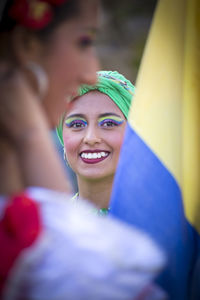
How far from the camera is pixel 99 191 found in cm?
167

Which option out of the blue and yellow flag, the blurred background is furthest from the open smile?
the blurred background

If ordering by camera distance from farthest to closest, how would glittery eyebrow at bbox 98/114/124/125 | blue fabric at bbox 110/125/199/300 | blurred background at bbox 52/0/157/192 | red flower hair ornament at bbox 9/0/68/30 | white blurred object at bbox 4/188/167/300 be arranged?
blurred background at bbox 52/0/157/192, glittery eyebrow at bbox 98/114/124/125, blue fabric at bbox 110/125/199/300, red flower hair ornament at bbox 9/0/68/30, white blurred object at bbox 4/188/167/300

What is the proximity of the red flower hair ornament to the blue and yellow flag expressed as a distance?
0.36 m

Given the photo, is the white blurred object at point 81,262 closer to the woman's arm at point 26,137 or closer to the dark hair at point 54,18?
the woman's arm at point 26,137

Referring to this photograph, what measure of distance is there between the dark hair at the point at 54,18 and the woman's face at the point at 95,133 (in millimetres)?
738

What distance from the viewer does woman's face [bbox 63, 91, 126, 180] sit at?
1.58m

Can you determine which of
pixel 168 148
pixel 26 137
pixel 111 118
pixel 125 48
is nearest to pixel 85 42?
pixel 26 137

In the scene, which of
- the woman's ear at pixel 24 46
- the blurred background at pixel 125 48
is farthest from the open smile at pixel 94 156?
the blurred background at pixel 125 48

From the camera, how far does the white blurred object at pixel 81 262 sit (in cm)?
69

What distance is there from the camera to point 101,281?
0.70 m

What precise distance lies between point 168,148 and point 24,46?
0.47 meters

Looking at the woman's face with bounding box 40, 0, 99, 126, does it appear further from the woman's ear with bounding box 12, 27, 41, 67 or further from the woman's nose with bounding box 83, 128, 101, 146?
the woman's nose with bounding box 83, 128, 101, 146

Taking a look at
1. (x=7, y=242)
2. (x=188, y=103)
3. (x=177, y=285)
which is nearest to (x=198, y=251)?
(x=177, y=285)

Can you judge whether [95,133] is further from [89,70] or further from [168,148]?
[89,70]
